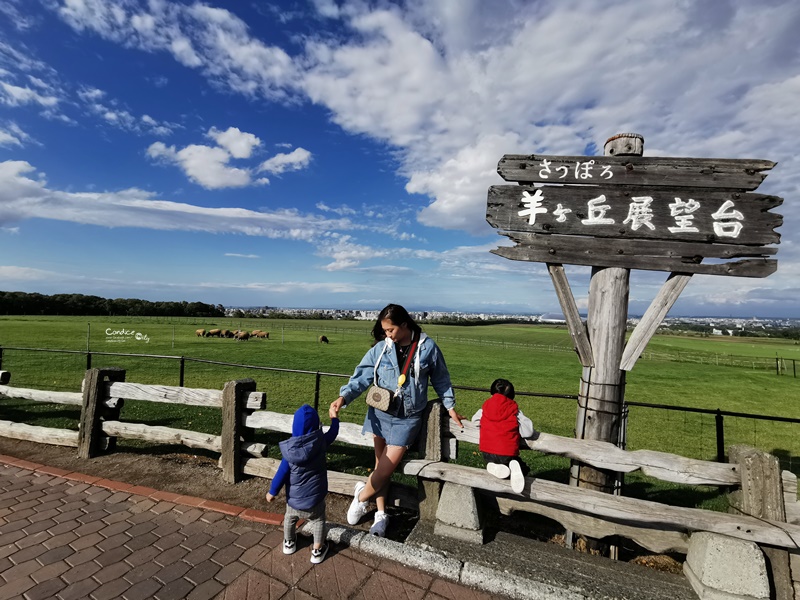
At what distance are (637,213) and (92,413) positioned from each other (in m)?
7.17

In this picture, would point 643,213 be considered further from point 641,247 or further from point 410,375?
point 410,375

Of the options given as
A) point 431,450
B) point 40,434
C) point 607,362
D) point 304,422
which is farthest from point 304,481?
point 40,434

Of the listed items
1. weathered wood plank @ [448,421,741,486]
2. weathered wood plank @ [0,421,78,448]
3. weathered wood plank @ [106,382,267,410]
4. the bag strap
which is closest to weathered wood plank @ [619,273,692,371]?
weathered wood plank @ [448,421,741,486]

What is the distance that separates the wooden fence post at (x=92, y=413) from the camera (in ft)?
16.8

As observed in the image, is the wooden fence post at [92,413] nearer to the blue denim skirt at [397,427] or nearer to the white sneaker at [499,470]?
the blue denim skirt at [397,427]

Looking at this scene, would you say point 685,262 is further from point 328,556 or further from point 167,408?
point 167,408

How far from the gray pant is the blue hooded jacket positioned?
0.05 m

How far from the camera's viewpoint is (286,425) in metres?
4.34

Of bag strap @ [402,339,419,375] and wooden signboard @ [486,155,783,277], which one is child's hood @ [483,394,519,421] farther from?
wooden signboard @ [486,155,783,277]

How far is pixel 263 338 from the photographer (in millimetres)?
44750

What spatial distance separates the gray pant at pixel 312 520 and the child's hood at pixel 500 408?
5.32ft

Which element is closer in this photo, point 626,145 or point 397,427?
point 397,427

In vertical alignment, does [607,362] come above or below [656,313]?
below

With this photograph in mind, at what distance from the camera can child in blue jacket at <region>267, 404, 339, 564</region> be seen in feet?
9.70
